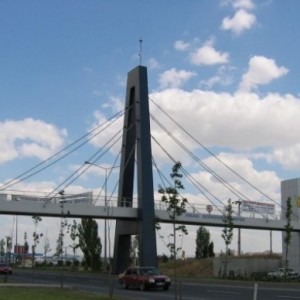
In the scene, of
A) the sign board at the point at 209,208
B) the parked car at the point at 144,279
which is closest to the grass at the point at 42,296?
the parked car at the point at 144,279

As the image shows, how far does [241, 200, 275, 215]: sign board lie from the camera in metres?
73.7

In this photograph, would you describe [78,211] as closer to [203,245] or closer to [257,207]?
[257,207]

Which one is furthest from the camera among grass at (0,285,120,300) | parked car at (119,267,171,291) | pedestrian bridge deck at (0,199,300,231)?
pedestrian bridge deck at (0,199,300,231)

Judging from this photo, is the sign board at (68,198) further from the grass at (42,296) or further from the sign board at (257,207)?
the grass at (42,296)

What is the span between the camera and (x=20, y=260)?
133 meters

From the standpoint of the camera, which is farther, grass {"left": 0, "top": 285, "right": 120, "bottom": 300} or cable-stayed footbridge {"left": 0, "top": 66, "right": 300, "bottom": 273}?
cable-stayed footbridge {"left": 0, "top": 66, "right": 300, "bottom": 273}

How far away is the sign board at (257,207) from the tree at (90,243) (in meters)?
23.1

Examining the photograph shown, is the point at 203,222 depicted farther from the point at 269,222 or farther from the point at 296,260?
the point at 296,260

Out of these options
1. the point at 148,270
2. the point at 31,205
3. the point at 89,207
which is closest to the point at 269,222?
the point at 89,207

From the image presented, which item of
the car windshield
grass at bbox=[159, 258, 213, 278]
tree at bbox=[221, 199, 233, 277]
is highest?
tree at bbox=[221, 199, 233, 277]

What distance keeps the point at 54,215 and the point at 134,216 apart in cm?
768

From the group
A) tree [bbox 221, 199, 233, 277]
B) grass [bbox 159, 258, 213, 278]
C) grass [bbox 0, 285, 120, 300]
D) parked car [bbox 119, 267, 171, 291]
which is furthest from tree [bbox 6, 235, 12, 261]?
grass [bbox 0, 285, 120, 300]

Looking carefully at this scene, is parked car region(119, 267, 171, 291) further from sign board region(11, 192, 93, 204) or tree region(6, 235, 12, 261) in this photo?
tree region(6, 235, 12, 261)

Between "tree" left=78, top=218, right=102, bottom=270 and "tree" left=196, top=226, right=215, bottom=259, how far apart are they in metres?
22.3
